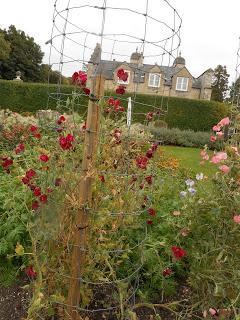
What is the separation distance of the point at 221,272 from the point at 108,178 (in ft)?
2.73

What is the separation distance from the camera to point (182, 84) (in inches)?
1209

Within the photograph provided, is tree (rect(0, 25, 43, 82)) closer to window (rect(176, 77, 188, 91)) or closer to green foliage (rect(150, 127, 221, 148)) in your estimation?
window (rect(176, 77, 188, 91))

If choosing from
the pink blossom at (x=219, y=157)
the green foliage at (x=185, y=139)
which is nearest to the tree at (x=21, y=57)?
the green foliage at (x=185, y=139)

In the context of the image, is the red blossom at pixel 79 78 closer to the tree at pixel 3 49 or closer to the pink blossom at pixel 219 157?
the pink blossom at pixel 219 157

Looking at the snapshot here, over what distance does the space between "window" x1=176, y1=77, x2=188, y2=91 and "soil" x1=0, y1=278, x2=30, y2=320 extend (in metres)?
28.9

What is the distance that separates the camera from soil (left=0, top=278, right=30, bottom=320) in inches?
97.6

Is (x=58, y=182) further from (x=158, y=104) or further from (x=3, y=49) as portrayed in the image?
(x=3, y=49)

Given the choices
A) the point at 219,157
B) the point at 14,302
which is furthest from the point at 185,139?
the point at 14,302

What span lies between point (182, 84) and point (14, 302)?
2949cm

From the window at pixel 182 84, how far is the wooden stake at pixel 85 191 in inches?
1154

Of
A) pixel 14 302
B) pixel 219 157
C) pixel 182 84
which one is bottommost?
pixel 14 302

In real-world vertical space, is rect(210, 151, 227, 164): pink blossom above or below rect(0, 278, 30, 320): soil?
above

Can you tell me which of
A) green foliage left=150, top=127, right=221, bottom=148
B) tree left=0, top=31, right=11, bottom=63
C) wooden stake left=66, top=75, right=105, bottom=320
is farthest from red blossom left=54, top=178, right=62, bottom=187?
tree left=0, top=31, right=11, bottom=63

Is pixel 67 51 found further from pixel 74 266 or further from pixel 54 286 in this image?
pixel 54 286
